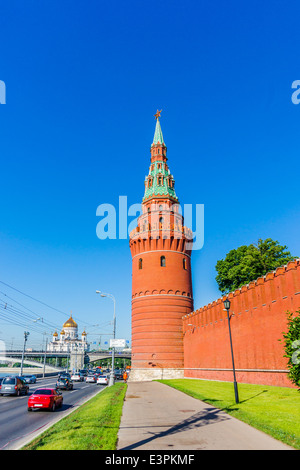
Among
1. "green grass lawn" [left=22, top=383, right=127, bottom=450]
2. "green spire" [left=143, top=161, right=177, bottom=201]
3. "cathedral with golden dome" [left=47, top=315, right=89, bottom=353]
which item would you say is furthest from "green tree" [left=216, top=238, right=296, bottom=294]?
"cathedral with golden dome" [left=47, top=315, right=89, bottom=353]

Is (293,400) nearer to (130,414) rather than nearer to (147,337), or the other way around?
(130,414)

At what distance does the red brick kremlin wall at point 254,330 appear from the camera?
21438 millimetres

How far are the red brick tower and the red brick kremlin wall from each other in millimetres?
6361

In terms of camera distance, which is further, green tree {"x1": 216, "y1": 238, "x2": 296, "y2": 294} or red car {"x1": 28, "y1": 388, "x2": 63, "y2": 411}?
green tree {"x1": 216, "y1": 238, "x2": 296, "y2": 294}

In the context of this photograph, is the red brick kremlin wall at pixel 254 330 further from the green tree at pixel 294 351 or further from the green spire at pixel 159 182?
the green spire at pixel 159 182

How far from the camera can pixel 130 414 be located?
14492mm

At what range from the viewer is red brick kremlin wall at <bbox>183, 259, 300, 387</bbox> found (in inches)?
844

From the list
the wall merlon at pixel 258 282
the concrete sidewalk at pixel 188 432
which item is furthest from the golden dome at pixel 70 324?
the concrete sidewalk at pixel 188 432

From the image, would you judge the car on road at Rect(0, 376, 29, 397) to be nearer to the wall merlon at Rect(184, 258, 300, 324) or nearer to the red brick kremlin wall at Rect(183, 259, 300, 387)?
the red brick kremlin wall at Rect(183, 259, 300, 387)

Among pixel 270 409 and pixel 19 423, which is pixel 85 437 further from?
pixel 270 409

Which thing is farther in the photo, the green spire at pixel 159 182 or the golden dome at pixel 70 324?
the golden dome at pixel 70 324

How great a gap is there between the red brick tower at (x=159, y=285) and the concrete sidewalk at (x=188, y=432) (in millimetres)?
26563

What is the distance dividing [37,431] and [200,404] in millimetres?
8158
